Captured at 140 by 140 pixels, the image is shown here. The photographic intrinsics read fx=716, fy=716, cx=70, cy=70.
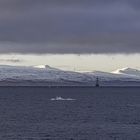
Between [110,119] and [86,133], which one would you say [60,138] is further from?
[110,119]

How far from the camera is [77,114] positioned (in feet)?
571

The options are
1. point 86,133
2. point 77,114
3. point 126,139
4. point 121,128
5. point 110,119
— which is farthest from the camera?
point 77,114

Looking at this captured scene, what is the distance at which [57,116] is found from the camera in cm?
16638

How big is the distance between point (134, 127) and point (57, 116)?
3394 cm

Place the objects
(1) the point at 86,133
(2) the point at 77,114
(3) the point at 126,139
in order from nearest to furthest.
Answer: (3) the point at 126,139, (1) the point at 86,133, (2) the point at 77,114

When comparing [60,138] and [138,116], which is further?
[138,116]

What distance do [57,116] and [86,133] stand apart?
140 ft

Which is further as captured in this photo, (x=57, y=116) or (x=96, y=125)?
(x=57, y=116)

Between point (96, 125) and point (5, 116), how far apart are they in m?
33.1

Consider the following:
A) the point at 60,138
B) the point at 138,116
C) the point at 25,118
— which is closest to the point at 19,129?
the point at 60,138

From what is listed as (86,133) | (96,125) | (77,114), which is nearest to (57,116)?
(77,114)

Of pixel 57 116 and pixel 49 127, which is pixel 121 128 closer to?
pixel 49 127

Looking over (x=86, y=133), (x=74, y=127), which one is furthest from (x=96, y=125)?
(x=86, y=133)

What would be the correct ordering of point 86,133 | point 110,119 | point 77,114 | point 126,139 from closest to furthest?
point 126,139 → point 86,133 → point 110,119 → point 77,114
